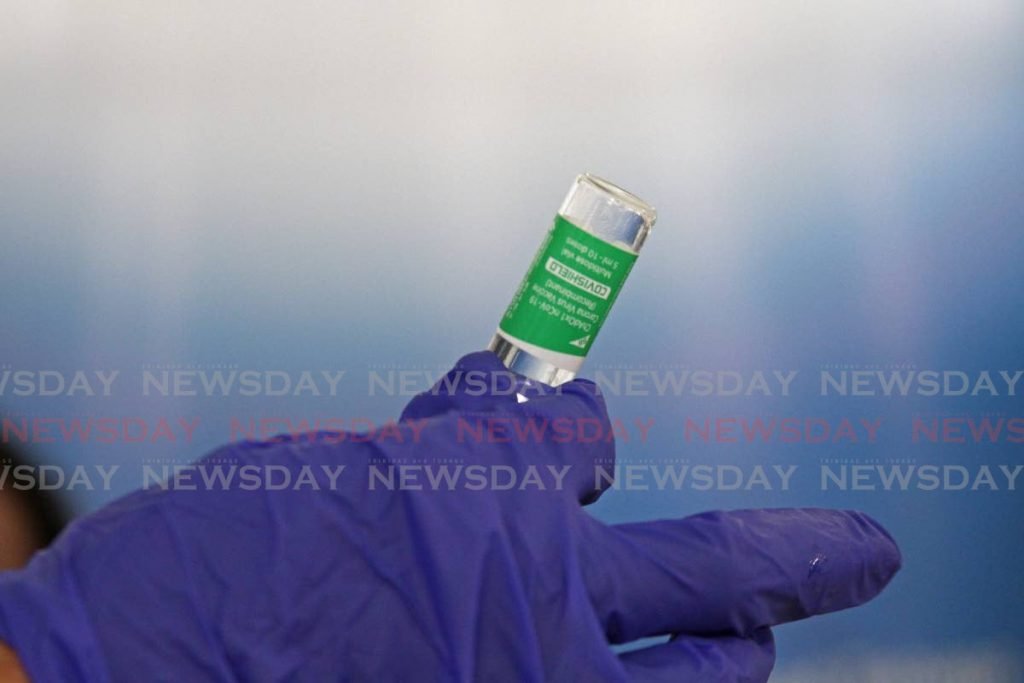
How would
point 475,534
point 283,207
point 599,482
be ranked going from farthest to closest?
point 283,207 → point 599,482 → point 475,534

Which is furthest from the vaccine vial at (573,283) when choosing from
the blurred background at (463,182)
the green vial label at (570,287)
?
the blurred background at (463,182)

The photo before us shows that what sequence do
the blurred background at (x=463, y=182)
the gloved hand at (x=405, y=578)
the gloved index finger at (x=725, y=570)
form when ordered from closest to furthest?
1. the gloved hand at (x=405, y=578)
2. the gloved index finger at (x=725, y=570)
3. the blurred background at (x=463, y=182)

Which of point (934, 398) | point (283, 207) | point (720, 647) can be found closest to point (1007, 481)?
point (934, 398)

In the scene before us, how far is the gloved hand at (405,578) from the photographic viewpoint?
0.50 meters

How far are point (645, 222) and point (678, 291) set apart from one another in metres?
0.52

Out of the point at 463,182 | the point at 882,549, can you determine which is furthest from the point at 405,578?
the point at 463,182

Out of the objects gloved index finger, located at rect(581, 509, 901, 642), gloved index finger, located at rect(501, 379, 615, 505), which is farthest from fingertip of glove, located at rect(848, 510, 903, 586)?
gloved index finger, located at rect(501, 379, 615, 505)

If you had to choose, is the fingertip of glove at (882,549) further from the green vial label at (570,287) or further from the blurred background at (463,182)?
the blurred background at (463,182)

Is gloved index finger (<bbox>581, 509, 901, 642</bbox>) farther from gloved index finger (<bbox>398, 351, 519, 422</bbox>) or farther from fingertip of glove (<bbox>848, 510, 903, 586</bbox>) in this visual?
gloved index finger (<bbox>398, 351, 519, 422</bbox>)

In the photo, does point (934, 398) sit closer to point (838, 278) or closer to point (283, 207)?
point (838, 278)

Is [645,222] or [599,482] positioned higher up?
[645,222]

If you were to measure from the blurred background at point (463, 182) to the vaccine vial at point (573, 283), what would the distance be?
19.4 inches

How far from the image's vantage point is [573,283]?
63 cm

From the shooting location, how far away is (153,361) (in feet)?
3.84
